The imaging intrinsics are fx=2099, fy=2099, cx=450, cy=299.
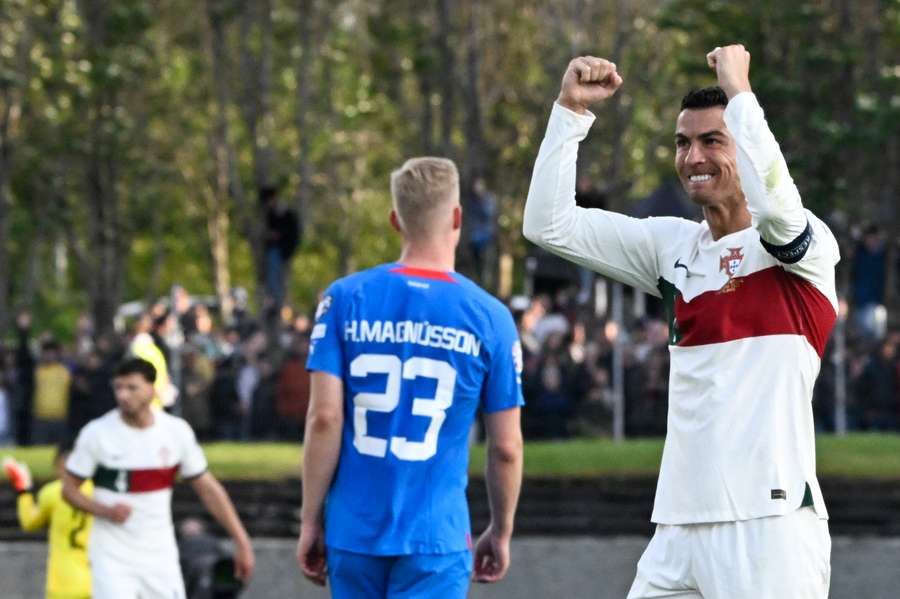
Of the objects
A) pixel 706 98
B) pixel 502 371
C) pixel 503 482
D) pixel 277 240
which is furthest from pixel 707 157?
pixel 277 240

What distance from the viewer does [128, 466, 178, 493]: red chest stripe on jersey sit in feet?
35.2

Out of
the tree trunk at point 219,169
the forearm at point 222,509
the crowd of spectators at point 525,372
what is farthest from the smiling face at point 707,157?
the tree trunk at point 219,169

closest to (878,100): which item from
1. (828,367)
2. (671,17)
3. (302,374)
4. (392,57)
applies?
(671,17)

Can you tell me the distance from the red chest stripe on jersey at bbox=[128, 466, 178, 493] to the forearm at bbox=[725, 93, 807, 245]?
20.2ft

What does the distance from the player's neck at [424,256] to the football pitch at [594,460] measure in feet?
34.5

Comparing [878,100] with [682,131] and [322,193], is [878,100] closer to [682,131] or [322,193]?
[682,131]

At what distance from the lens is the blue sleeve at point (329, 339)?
6293mm

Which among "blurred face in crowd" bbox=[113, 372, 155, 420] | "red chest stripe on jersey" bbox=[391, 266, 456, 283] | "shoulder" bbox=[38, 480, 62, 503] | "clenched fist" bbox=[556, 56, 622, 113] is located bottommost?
"shoulder" bbox=[38, 480, 62, 503]

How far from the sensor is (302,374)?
2125cm

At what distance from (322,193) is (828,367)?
2929cm

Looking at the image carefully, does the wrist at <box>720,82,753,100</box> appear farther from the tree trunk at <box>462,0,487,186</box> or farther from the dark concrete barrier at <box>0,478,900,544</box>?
the tree trunk at <box>462,0,487,186</box>

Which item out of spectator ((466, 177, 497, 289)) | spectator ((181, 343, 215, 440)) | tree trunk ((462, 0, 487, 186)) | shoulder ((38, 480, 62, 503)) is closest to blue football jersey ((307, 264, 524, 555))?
shoulder ((38, 480, 62, 503))

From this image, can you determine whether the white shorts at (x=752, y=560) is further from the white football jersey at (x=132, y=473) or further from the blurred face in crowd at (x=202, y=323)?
the blurred face in crowd at (x=202, y=323)

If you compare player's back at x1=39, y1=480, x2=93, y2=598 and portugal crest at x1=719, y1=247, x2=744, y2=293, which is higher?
portugal crest at x1=719, y1=247, x2=744, y2=293
